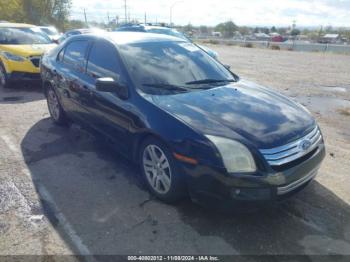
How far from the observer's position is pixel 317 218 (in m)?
3.14

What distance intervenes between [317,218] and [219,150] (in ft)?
4.33

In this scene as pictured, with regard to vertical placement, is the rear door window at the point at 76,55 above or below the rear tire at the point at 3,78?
above

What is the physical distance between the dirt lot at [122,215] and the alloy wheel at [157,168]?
0.19 m

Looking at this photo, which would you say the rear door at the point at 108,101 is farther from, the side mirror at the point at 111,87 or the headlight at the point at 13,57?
the headlight at the point at 13,57

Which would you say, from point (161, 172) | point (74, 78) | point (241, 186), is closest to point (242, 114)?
point (241, 186)

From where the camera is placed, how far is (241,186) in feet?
8.82

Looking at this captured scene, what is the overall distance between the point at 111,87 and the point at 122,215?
1375 mm

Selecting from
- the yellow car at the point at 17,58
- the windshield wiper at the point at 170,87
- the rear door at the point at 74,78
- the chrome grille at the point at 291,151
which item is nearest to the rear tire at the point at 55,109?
the rear door at the point at 74,78

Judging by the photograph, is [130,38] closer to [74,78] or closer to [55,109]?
[74,78]

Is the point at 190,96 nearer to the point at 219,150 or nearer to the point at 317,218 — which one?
the point at 219,150

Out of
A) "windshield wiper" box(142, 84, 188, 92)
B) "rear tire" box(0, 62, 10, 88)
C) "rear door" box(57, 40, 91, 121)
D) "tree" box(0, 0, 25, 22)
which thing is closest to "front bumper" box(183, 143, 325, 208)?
"windshield wiper" box(142, 84, 188, 92)

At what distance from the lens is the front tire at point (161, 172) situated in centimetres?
307

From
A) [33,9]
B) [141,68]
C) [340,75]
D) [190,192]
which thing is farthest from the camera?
[33,9]

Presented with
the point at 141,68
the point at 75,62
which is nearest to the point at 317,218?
the point at 141,68
